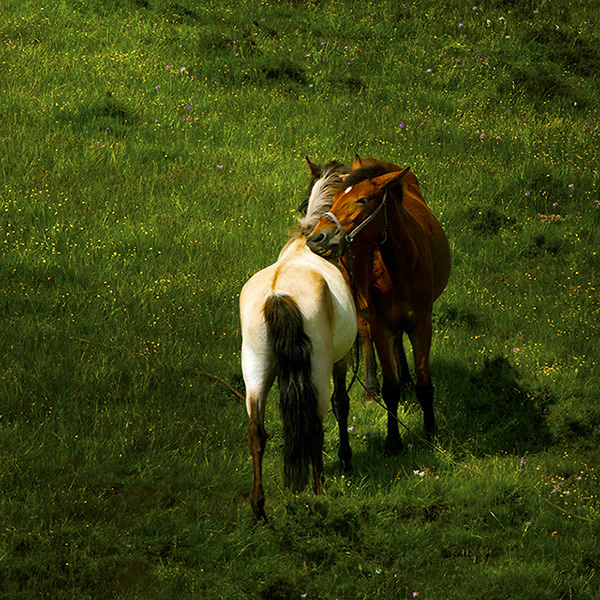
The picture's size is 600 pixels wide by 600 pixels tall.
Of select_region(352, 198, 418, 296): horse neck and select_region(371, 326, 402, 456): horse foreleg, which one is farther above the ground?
select_region(352, 198, 418, 296): horse neck

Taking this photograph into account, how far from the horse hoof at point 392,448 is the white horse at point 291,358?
1.31 m

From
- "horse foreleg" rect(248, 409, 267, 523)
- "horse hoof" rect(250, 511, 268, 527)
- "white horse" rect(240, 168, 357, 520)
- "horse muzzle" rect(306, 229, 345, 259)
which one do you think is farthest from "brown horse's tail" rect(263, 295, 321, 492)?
"horse muzzle" rect(306, 229, 345, 259)

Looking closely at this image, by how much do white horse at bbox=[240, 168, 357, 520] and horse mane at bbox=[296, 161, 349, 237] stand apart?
694 millimetres

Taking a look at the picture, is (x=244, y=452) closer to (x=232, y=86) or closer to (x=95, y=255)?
(x=95, y=255)

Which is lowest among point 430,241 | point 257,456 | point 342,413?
point 342,413

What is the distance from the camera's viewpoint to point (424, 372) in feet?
27.0

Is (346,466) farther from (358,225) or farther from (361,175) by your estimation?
(361,175)

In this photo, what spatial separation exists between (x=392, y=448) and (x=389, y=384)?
1.86 ft

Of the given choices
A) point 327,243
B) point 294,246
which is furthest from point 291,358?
point 294,246

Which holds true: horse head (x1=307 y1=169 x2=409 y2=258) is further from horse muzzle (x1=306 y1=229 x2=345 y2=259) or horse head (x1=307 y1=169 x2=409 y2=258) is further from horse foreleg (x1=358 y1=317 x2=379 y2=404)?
horse foreleg (x1=358 y1=317 x2=379 y2=404)

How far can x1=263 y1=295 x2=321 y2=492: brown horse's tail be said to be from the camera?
245 inches

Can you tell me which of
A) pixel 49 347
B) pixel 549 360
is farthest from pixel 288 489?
pixel 549 360

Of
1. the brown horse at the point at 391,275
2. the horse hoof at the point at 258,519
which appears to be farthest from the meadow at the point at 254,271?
the brown horse at the point at 391,275

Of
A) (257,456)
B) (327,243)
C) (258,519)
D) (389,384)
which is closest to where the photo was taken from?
(257,456)
